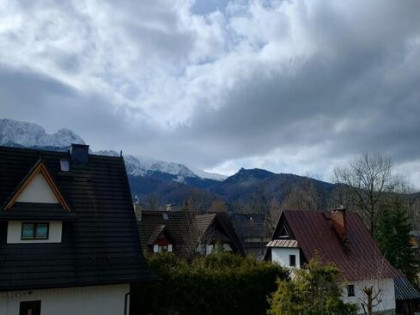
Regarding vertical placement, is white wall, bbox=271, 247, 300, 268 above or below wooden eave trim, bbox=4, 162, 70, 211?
below

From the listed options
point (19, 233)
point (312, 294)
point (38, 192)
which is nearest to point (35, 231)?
point (19, 233)

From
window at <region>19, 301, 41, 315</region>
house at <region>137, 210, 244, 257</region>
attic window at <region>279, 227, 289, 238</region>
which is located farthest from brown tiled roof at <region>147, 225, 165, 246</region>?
window at <region>19, 301, 41, 315</region>

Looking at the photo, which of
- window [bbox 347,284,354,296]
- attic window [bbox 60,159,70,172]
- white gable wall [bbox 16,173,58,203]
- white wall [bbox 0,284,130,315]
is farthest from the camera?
window [bbox 347,284,354,296]

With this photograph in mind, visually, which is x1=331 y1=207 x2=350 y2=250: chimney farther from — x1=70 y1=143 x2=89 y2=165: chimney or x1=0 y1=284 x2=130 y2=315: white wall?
x1=70 y1=143 x2=89 y2=165: chimney

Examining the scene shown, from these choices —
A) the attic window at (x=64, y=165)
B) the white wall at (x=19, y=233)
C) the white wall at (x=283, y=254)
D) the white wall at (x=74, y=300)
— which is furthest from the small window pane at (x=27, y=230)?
the white wall at (x=283, y=254)

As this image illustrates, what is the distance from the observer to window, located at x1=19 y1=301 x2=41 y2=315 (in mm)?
16094

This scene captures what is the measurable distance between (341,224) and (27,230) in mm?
24518

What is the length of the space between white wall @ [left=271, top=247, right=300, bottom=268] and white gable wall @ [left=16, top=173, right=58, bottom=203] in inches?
771

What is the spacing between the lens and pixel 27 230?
17.3 metres

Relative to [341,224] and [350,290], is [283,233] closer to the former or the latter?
[341,224]

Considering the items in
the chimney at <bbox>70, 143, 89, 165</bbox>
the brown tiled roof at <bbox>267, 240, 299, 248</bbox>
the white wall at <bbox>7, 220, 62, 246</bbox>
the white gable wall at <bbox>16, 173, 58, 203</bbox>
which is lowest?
the brown tiled roof at <bbox>267, 240, 299, 248</bbox>

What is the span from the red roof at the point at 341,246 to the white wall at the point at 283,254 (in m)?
0.94

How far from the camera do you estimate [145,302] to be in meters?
20.0

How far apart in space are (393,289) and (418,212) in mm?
54840
